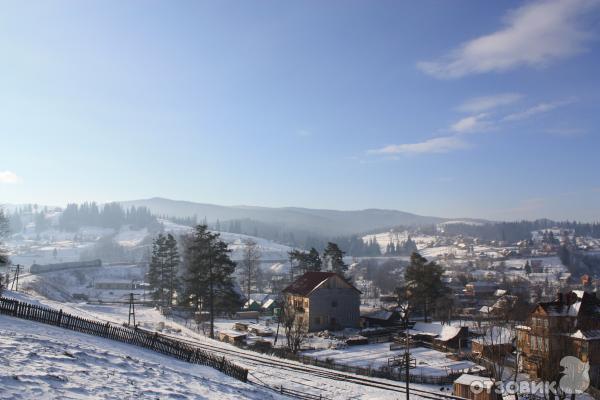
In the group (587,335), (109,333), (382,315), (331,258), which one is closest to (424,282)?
(382,315)

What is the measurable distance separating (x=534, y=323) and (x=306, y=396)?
2323cm

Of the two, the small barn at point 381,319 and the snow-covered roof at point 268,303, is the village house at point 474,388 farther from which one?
the snow-covered roof at point 268,303

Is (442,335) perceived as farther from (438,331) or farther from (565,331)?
(565,331)

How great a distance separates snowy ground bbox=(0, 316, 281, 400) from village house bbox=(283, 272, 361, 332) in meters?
38.8

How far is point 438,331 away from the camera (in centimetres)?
5319

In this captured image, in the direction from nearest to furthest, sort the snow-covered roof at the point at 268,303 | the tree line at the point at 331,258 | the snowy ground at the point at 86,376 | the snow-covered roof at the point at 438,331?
the snowy ground at the point at 86,376 → the snow-covered roof at the point at 438,331 → the tree line at the point at 331,258 → the snow-covered roof at the point at 268,303

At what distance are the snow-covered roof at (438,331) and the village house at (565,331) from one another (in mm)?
10238

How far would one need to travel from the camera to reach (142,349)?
83.4 feet

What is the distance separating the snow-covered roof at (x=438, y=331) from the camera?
1983 inches

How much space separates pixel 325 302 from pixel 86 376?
48033mm

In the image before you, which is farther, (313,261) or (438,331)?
(313,261)

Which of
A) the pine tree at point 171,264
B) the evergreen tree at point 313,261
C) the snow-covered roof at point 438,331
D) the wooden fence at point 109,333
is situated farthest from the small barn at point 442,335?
the pine tree at point 171,264

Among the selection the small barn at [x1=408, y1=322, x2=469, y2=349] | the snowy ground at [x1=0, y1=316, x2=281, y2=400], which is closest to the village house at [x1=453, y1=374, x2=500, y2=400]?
the snowy ground at [x1=0, y1=316, x2=281, y2=400]

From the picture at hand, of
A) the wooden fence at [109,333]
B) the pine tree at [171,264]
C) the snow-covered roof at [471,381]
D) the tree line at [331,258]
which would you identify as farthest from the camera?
the tree line at [331,258]
